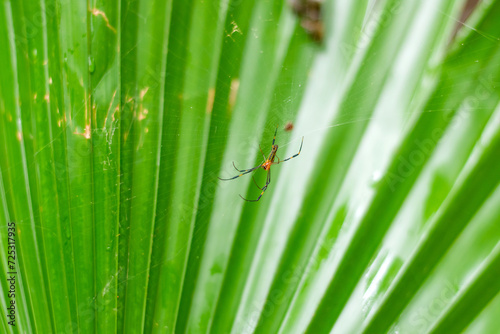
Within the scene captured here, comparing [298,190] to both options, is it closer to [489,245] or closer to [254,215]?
[254,215]

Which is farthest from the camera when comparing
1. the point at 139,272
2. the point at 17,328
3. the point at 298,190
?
the point at 17,328

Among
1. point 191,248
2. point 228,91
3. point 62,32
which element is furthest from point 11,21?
point 191,248

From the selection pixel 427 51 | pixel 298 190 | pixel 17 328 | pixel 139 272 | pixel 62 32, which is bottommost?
pixel 17 328

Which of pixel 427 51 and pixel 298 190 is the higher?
pixel 427 51

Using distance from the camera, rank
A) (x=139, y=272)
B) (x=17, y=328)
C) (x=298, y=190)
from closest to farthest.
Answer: (x=298, y=190) → (x=139, y=272) → (x=17, y=328)

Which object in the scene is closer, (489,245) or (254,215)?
(489,245)

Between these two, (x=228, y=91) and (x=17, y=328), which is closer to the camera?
(x=228, y=91)

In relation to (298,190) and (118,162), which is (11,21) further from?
(298,190)

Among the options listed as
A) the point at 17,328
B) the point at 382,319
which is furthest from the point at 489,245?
the point at 17,328

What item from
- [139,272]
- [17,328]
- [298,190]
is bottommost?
[17,328]
